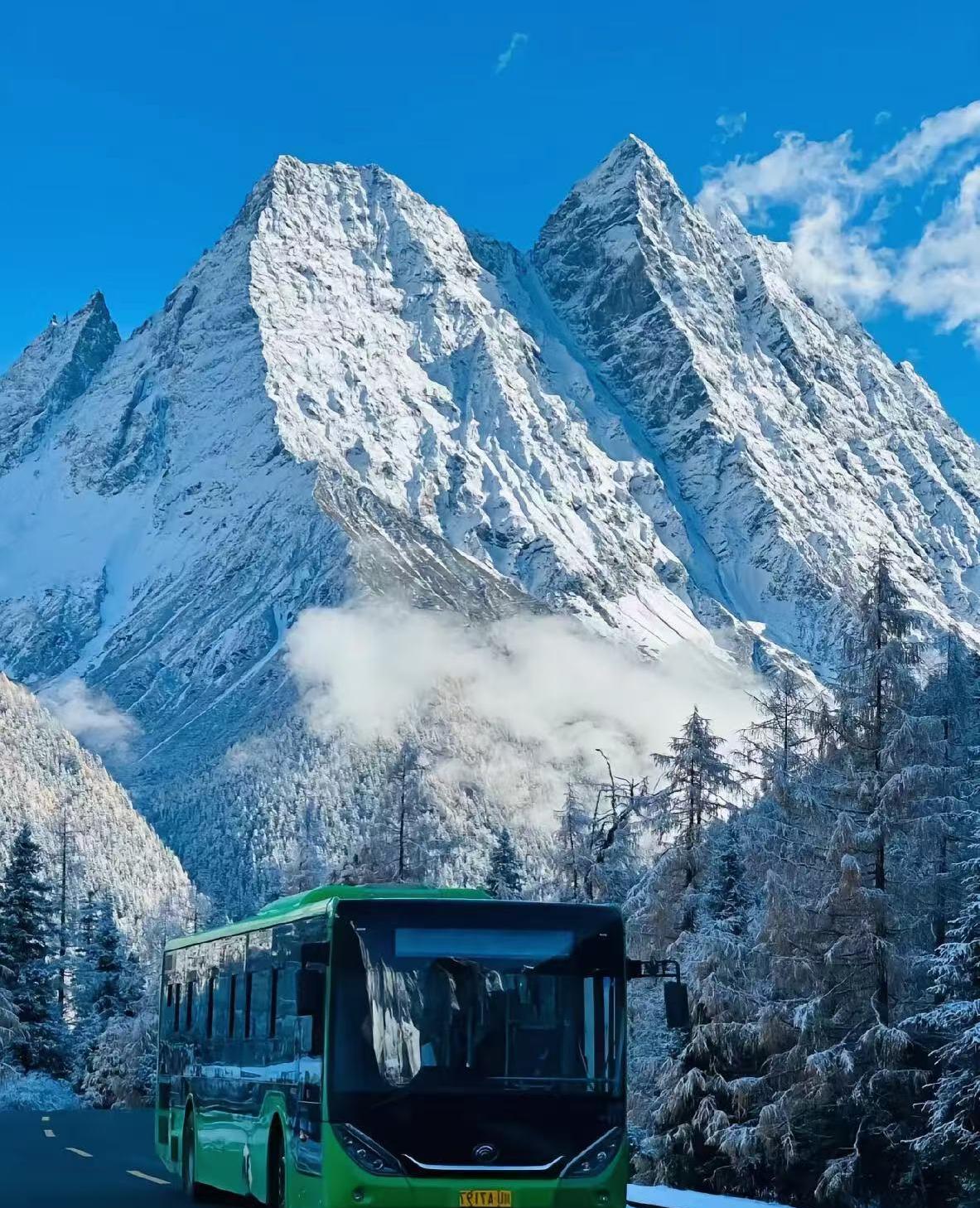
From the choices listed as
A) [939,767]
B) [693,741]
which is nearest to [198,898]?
[693,741]

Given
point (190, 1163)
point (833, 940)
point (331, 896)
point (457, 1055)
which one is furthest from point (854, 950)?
point (457, 1055)

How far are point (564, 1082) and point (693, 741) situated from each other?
22527 millimetres

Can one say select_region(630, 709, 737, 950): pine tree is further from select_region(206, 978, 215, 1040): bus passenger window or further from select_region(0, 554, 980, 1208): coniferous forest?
select_region(206, 978, 215, 1040): bus passenger window

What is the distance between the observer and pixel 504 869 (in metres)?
62.3

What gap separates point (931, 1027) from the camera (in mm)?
25688

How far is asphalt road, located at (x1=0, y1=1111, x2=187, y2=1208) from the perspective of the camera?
2334cm

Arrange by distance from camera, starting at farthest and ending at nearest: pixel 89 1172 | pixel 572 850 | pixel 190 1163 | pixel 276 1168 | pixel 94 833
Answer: pixel 94 833, pixel 572 850, pixel 89 1172, pixel 190 1163, pixel 276 1168

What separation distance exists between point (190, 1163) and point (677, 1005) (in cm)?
988

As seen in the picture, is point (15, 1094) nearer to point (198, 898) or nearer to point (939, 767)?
point (939, 767)

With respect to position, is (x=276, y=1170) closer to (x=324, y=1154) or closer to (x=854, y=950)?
(x=324, y=1154)

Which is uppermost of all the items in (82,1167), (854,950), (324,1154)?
(854,950)

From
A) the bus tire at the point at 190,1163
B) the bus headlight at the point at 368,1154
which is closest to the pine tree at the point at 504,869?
the bus tire at the point at 190,1163

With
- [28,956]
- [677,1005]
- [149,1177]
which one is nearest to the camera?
[677,1005]

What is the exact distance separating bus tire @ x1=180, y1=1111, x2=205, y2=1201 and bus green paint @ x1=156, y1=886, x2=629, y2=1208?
217mm
